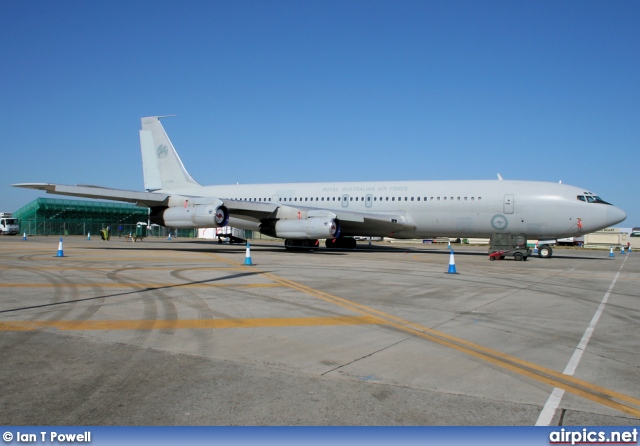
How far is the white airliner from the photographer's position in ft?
80.5

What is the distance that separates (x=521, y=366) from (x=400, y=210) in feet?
73.8

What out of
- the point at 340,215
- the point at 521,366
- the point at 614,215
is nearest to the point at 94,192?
the point at 340,215

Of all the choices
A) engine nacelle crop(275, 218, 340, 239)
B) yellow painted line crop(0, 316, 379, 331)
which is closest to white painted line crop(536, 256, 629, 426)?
yellow painted line crop(0, 316, 379, 331)

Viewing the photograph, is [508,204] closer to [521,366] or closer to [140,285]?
[140,285]

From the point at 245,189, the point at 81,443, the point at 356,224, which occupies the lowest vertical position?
the point at 81,443

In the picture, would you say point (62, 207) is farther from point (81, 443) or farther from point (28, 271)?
point (81, 443)

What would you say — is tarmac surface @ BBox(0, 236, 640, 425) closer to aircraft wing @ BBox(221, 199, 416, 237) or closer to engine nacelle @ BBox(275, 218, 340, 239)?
engine nacelle @ BBox(275, 218, 340, 239)

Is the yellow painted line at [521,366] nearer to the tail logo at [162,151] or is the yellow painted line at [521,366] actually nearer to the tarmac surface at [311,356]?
the tarmac surface at [311,356]

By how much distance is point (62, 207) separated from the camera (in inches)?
2613

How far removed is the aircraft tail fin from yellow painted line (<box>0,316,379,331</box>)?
2736cm

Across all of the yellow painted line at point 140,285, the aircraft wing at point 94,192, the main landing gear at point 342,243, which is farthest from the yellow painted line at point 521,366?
the main landing gear at point 342,243

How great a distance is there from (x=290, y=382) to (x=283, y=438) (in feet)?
4.16

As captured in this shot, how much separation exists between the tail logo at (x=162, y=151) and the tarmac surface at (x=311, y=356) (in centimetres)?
2293

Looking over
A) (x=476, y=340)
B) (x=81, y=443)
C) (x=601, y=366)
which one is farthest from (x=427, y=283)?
(x=81, y=443)
